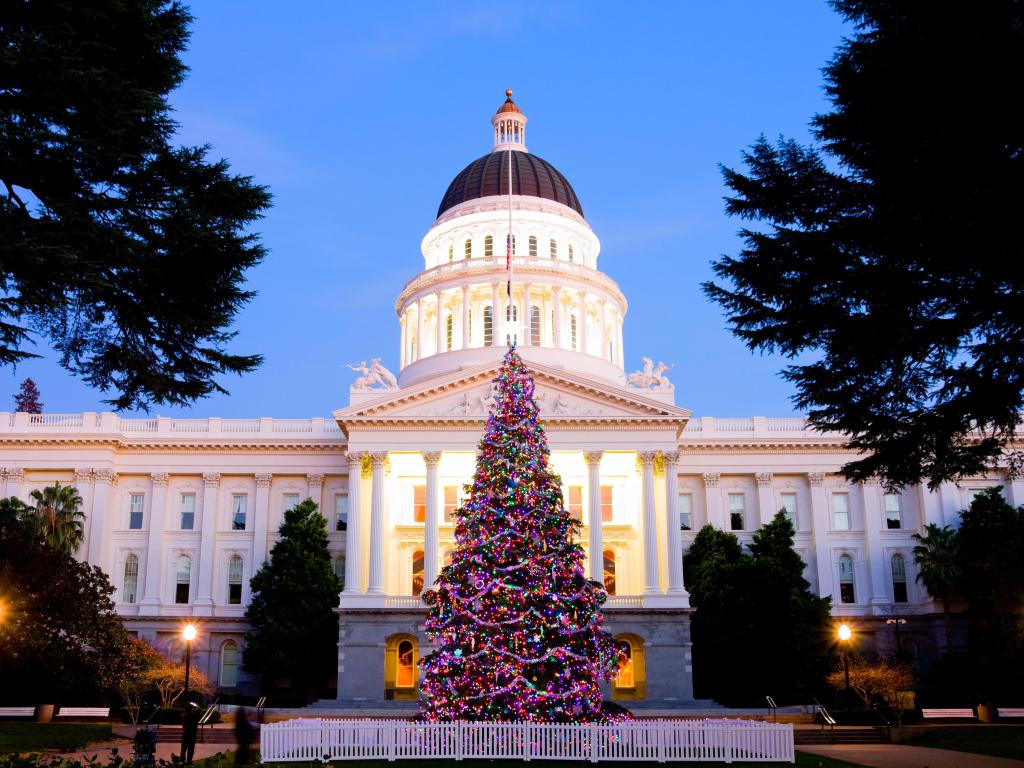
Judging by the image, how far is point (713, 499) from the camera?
212 feet

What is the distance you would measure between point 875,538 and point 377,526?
30.6m

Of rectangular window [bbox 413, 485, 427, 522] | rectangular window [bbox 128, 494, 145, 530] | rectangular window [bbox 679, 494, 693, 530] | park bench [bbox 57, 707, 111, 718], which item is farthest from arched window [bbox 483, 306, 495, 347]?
park bench [bbox 57, 707, 111, 718]

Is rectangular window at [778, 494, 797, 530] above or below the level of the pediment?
below

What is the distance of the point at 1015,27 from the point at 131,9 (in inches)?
553

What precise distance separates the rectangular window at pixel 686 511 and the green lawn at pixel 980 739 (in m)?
25.2

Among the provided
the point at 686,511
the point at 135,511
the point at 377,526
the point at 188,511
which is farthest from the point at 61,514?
the point at 686,511

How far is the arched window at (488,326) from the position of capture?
72.8m

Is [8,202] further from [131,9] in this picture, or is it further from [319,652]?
[319,652]

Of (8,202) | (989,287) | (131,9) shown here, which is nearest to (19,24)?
(131,9)

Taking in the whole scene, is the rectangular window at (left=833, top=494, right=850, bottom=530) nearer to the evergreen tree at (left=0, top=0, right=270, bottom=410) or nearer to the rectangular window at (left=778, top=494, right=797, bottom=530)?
the rectangular window at (left=778, top=494, right=797, bottom=530)

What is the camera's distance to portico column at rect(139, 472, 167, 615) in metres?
62.4

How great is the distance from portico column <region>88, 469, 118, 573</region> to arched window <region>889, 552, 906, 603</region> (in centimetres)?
4787

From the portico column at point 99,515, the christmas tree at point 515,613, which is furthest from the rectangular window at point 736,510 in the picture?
the christmas tree at point 515,613

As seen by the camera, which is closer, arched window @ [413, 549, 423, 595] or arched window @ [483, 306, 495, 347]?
arched window @ [413, 549, 423, 595]
